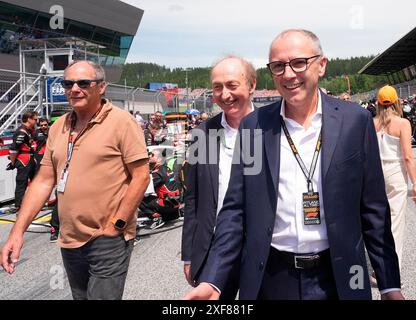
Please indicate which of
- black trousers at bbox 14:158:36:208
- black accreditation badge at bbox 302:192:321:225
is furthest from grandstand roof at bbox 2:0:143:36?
black accreditation badge at bbox 302:192:321:225

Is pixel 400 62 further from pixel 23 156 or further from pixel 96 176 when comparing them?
pixel 96 176

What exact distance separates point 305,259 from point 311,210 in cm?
21

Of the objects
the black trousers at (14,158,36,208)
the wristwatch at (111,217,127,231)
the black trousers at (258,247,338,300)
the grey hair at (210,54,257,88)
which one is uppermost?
the grey hair at (210,54,257,88)

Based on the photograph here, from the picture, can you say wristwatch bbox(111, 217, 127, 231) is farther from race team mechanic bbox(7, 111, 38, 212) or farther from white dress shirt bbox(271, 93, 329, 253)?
race team mechanic bbox(7, 111, 38, 212)

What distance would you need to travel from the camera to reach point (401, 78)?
6750 centimetres

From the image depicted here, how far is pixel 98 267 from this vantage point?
104 inches

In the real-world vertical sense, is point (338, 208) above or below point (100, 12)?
below

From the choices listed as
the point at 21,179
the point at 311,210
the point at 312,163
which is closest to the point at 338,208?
the point at 311,210

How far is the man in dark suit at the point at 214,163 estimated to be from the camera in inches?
105

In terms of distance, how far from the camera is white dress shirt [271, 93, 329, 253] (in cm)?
194

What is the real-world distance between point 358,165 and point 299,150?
261mm

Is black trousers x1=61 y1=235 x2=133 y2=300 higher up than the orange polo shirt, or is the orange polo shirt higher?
the orange polo shirt
